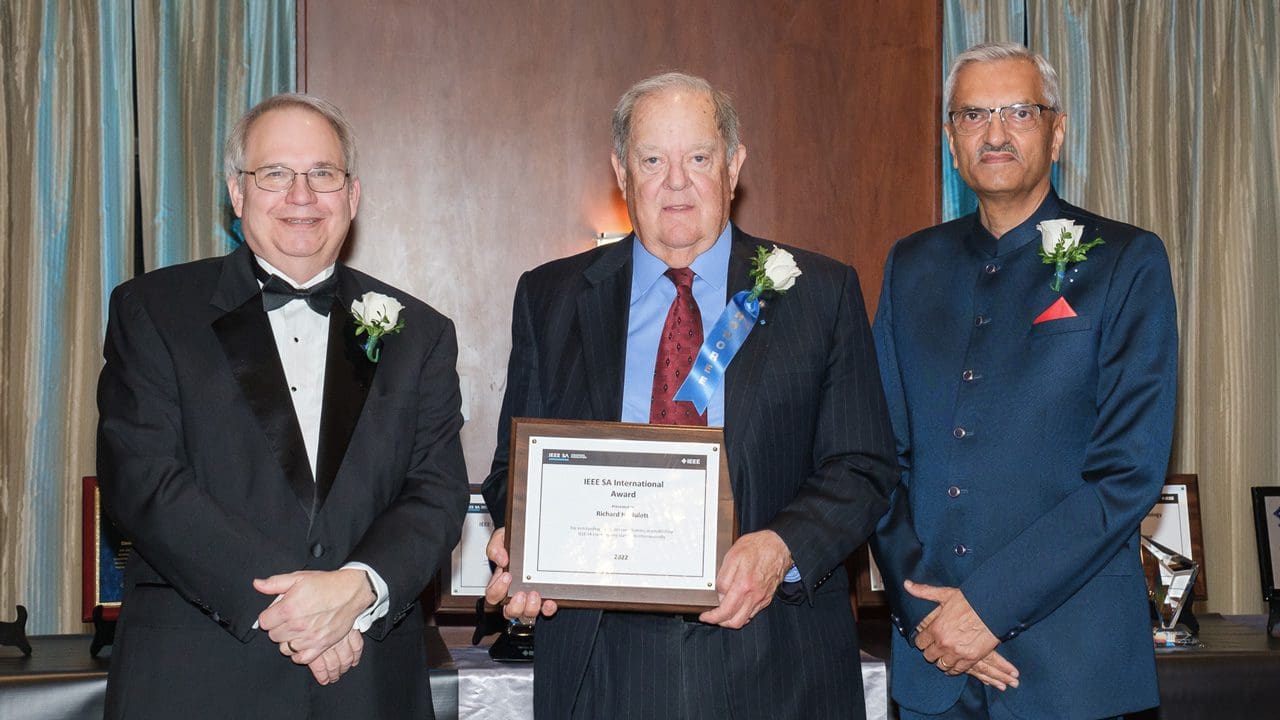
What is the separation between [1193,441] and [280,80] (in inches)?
165

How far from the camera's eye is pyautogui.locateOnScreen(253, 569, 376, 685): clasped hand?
7.32 feet

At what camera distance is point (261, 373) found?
7.88 ft

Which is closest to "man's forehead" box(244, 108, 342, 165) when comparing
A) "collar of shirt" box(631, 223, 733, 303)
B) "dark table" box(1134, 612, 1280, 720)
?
"collar of shirt" box(631, 223, 733, 303)

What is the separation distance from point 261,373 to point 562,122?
9.08ft

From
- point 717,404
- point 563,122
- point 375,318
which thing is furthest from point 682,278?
point 563,122

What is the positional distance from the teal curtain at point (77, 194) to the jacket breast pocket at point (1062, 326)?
3.33 meters

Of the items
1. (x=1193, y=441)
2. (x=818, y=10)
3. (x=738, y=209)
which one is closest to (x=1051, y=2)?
(x=818, y=10)

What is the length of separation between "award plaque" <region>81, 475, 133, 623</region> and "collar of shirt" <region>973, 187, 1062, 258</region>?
8.59 ft

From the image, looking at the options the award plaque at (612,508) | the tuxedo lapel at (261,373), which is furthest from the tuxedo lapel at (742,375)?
the tuxedo lapel at (261,373)

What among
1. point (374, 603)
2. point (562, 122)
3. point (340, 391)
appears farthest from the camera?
point (562, 122)

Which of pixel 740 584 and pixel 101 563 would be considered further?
pixel 101 563

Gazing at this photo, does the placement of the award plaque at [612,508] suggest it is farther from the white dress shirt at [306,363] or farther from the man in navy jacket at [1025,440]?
the man in navy jacket at [1025,440]

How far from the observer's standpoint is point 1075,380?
239 centimetres

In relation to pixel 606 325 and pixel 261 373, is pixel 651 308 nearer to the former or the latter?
pixel 606 325
